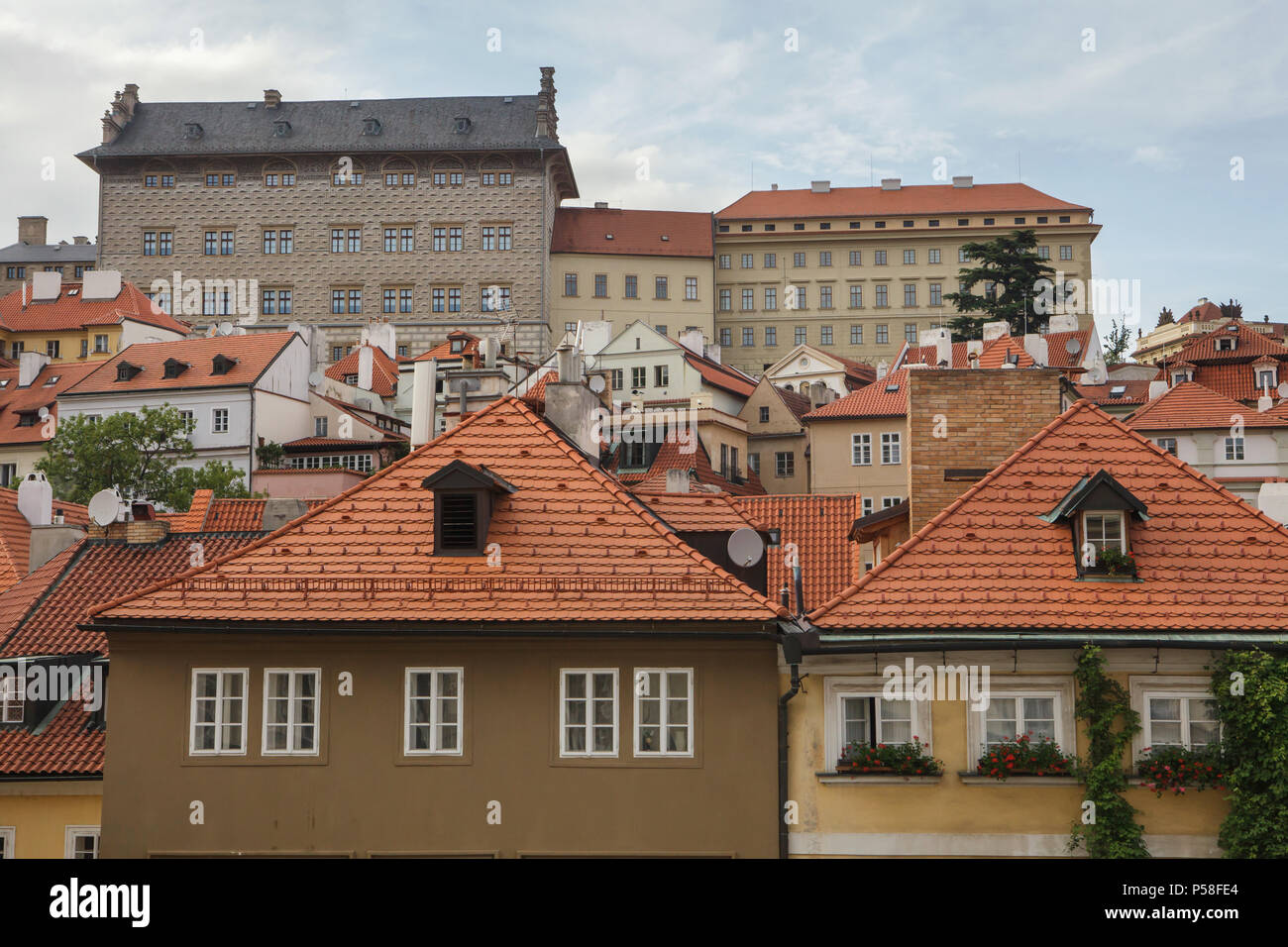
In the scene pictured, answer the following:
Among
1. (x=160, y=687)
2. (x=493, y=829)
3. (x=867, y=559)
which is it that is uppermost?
(x=867, y=559)

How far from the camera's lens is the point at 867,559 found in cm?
2508

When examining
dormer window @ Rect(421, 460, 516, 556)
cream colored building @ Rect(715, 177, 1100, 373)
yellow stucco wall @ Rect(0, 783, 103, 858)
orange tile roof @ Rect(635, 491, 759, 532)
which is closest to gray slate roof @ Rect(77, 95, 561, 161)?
cream colored building @ Rect(715, 177, 1100, 373)

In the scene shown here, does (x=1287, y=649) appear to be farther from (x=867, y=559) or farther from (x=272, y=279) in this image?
(x=272, y=279)

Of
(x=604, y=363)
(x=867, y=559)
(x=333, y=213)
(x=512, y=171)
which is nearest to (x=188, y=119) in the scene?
(x=333, y=213)

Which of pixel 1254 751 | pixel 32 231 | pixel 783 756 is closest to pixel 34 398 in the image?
pixel 32 231

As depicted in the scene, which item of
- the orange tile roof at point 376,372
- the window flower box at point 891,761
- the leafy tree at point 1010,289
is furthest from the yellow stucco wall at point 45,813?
the leafy tree at point 1010,289

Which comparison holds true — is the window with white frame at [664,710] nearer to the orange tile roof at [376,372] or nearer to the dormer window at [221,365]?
the dormer window at [221,365]

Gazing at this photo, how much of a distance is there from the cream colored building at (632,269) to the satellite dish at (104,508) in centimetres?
7437

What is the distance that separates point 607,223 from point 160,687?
89.6 meters

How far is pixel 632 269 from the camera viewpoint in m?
102

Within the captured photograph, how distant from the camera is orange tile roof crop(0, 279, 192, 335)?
89750mm

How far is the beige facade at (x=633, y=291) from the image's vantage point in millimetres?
99938

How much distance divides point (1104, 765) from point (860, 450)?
149ft
